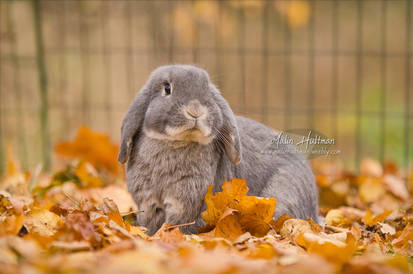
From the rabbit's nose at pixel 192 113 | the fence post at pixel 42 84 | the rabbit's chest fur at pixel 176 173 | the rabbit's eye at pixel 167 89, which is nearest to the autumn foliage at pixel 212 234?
the rabbit's chest fur at pixel 176 173

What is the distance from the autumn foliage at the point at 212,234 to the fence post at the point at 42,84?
55.1 inches

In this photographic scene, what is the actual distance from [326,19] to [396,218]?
5783mm

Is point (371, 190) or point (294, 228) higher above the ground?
point (294, 228)

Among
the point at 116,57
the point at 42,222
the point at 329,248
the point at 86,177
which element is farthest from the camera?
the point at 116,57

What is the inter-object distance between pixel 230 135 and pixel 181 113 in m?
0.38

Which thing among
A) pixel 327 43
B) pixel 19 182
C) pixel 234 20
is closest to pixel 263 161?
pixel 19 182

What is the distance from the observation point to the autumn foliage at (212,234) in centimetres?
176

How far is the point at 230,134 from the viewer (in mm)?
2846

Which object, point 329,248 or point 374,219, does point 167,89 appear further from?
point 374,219

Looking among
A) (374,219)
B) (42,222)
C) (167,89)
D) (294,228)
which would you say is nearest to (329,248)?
(294,228)

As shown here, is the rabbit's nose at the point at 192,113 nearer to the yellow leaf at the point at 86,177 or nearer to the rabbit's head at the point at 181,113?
the rabbit's head at the point at 181,113

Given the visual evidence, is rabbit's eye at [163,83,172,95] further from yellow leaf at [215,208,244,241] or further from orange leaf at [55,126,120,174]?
orange leaf at [55,126,120,174]

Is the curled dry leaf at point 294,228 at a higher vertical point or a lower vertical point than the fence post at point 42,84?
lower

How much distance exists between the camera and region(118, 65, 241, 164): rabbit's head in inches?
103
